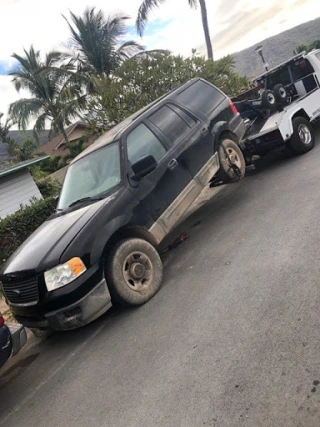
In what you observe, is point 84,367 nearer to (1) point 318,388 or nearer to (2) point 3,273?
(2) point 3,273

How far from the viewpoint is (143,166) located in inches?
176

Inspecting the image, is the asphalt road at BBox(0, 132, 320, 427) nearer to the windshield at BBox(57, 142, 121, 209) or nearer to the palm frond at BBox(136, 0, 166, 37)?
the windshield at BBox(57, 142, 121, 209)

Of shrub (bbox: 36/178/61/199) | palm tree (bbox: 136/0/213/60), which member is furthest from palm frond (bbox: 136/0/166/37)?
shrub (bbox: 36/178/61/199)

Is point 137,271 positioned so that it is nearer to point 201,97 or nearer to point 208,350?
point 208,350

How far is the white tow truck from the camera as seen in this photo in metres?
6.96

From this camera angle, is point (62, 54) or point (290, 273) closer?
point (290, 273)

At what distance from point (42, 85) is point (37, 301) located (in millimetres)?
24338

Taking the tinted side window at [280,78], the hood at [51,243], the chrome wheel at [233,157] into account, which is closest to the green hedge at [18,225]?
the hood at [51,243]

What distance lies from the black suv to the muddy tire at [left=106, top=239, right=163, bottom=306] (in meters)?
0.01

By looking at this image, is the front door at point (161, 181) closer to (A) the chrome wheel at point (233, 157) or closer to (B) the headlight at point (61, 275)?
(A) the chrome wheel at point (233, 157)

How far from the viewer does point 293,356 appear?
8.42 ft

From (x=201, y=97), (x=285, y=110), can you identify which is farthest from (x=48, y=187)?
(x=285, y=110)

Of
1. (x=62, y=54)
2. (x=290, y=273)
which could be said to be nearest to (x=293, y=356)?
(x=290, y=273)

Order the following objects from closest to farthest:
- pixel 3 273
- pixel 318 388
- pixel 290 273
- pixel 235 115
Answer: pixel 318 388
pixel 290 273
pixel 3 273
pixel 235 115
